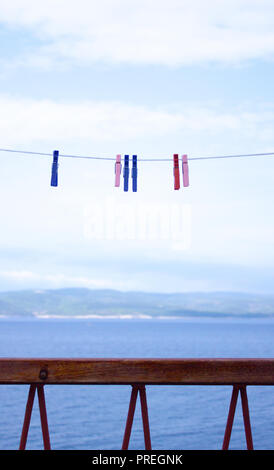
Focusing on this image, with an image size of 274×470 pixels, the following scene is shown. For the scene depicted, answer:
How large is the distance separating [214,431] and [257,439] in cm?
431

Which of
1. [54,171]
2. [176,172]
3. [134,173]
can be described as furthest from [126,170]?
[54,171]

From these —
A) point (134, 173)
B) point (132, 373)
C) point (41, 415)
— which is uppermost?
point (134, 173)

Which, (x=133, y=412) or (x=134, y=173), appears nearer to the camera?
(x=133, y=412)

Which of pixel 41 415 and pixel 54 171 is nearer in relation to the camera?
pixel 41 415

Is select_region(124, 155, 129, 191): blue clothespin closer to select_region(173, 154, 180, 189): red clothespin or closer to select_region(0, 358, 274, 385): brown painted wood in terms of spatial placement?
select_region(173, 154, 180, 189): red clothespin

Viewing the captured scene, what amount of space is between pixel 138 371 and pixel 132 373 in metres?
0.02

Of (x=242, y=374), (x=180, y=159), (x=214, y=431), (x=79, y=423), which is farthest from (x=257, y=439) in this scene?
(x=242, y=374)

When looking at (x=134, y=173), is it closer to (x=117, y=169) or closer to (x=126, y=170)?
(x=126, y=170)

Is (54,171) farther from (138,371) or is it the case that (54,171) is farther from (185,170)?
(138,371)

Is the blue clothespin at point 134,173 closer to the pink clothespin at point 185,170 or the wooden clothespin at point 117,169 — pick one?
the wooden clothespin at point 117,169

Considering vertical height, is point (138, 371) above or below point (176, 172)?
below

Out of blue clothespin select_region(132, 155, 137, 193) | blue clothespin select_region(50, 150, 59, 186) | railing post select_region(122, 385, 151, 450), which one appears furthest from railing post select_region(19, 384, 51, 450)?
blue clothespin select_region(50, 150, 59, 186)

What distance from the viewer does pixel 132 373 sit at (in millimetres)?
2639

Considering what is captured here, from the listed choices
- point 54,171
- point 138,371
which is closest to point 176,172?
point 54,171
